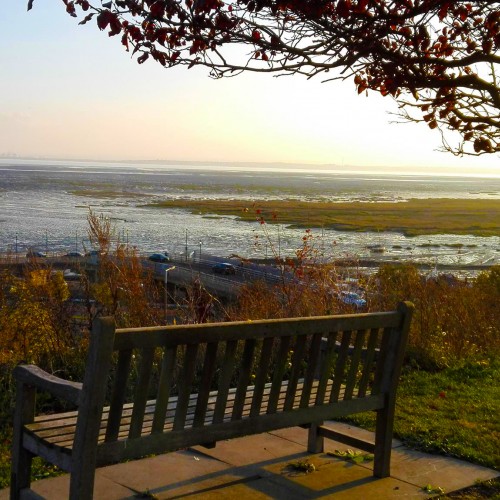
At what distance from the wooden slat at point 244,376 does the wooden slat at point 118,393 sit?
717 mm

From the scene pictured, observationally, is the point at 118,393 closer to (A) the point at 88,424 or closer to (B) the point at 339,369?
(A) the point at 88,424

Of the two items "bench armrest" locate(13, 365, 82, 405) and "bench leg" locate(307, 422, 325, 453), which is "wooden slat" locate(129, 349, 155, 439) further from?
"bench leg" locate(307, 422, 325, 453)

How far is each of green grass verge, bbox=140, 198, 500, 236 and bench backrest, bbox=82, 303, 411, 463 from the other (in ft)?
157

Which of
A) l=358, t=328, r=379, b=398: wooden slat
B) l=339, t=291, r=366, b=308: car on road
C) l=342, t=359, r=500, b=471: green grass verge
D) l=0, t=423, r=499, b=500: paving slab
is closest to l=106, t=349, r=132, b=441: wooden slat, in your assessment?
l=0, t=423, r=499, b=500: paving slab

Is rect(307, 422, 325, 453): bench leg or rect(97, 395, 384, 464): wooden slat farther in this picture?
rect(307, 422, 325, 453): bench leg

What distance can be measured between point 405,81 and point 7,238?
42.5 metres

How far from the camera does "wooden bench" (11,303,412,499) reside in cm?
363

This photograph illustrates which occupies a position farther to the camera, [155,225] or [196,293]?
[155,225]

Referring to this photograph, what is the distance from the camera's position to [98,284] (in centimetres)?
1164

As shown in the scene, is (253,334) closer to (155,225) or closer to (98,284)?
(98,284)

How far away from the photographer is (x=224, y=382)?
422 centimetres

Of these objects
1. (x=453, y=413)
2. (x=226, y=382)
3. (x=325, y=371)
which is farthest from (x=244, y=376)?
(x=453, y=413)

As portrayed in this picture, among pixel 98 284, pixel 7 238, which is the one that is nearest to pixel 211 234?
pixel 7 238

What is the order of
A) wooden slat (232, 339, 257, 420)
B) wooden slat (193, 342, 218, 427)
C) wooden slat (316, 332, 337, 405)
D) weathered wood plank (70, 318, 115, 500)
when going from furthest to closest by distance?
wooden slat (316, 332, 337, 405) < wooden slat (232, 339, 257, 420) < wooden slat (193, 342, 218, 427) < weathered wood plank (70, 318, 115, 500)
